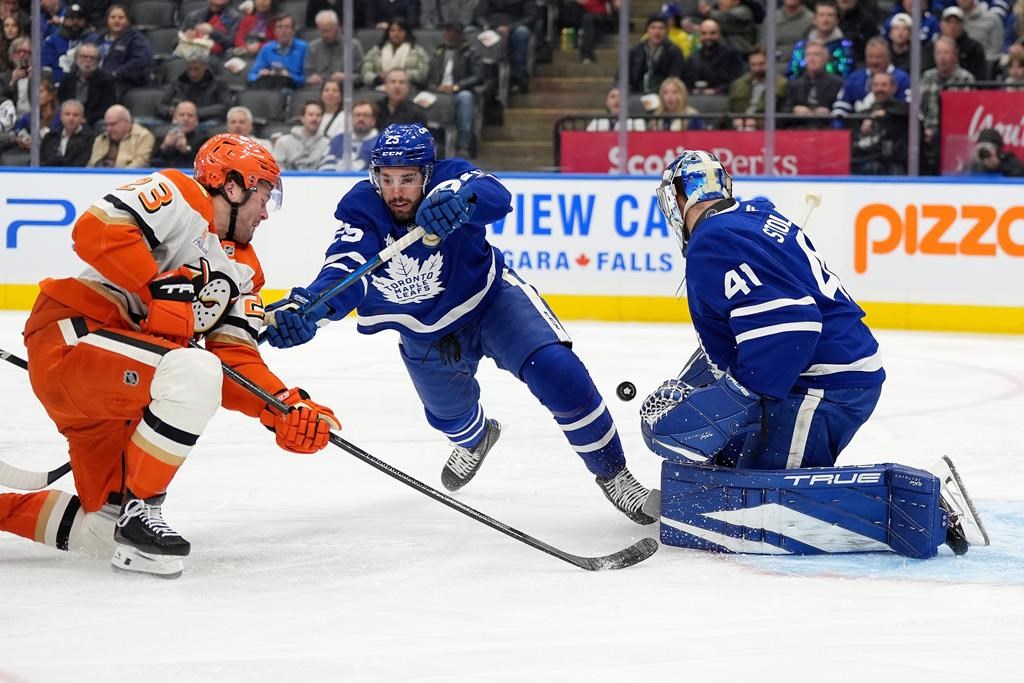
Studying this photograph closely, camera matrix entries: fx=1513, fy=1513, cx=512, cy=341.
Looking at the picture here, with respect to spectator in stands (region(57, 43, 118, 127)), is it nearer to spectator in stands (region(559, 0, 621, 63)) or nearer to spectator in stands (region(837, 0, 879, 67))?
spectator in stands (region(559, 0, 621, 63))

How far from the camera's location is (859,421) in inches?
132

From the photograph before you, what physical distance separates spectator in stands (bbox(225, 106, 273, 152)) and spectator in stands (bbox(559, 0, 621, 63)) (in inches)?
69.6

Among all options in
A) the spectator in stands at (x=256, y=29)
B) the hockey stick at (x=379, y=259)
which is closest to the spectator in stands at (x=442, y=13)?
the spectator in stands at (x=256, y=29)

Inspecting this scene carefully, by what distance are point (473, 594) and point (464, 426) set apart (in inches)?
45.8

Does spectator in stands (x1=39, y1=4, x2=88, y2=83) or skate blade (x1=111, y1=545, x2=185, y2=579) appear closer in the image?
skate blade (x1=111, y1=545, x2=185, y2=579)

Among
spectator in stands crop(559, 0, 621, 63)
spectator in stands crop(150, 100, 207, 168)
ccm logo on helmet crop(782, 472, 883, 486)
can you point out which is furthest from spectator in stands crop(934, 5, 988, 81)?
ccm logo on helmet crop(782, 472, 883, 486)

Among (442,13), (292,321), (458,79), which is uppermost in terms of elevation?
(442,13)

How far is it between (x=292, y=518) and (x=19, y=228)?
5.07 m

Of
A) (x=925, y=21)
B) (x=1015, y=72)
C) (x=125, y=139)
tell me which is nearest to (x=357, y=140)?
(x=125, y=139)

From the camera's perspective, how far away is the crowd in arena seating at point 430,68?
7660 millimetres

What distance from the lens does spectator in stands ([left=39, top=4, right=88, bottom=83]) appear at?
821cm

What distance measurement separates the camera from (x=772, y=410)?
3.32 metres

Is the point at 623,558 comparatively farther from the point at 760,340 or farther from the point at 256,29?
the point at 256,29

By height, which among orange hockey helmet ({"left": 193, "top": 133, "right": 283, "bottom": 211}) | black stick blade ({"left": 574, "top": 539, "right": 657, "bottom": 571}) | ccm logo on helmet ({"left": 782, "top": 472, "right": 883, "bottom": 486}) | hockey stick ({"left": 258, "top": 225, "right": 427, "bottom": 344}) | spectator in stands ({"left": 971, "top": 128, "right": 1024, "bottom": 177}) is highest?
orange hockey helmet ({"left": 193, "top": 133, "right": 283, "bottom": 211})
